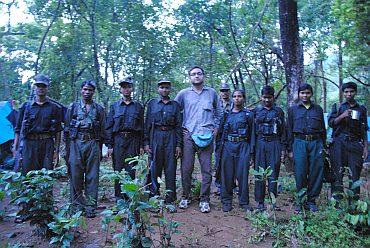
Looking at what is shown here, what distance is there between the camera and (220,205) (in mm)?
5410

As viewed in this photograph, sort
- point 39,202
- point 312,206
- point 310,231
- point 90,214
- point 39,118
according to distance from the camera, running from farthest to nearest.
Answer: point 312,206 → point 39,118 → point 90,214 → point 310,231 → point 39,202

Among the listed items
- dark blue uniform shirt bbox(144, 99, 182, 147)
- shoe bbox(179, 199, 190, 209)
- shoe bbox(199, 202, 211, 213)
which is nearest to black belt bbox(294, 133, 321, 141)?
shoe bbox(199, 202, 211, 213)

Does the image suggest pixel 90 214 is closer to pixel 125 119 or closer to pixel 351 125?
pixel 125 119

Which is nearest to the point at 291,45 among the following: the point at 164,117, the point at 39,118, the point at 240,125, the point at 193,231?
the point at 240,125

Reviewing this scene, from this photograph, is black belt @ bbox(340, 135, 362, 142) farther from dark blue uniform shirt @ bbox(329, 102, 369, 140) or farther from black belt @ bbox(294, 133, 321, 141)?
black belt @ bbox(294, 133, 321, 141)

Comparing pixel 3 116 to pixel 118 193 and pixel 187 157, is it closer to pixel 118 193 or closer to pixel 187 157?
pixel 118 193

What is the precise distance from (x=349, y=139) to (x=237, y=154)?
5.71 ft

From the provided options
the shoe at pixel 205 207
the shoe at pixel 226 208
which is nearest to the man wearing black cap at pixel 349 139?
the shoe at pixel 226 208

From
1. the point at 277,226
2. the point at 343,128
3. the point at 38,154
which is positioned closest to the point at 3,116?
the point at 38,154

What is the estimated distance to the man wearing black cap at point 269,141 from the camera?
193 inches

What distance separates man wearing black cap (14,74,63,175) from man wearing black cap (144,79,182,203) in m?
1.39

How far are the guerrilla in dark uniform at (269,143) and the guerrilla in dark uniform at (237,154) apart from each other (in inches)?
5.3

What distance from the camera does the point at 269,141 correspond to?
4.96 meters

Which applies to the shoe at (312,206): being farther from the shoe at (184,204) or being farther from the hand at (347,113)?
the shoe at (184,204)
